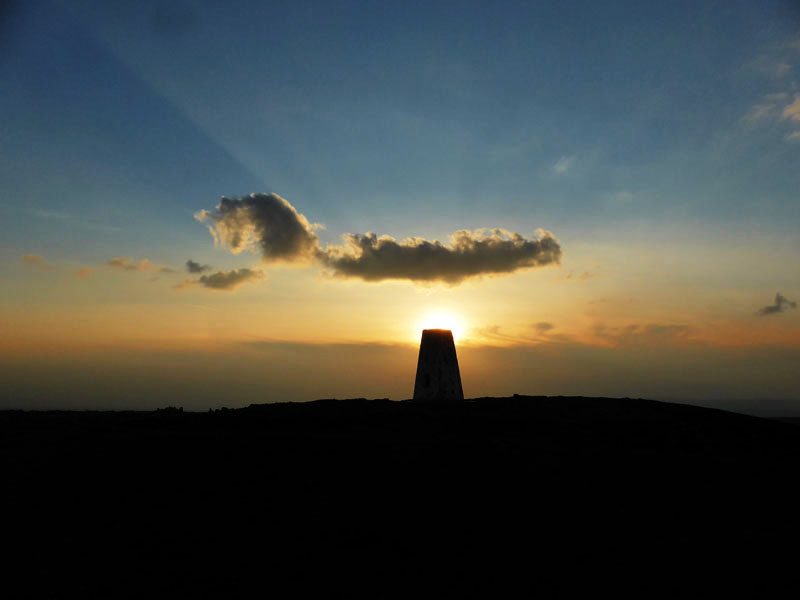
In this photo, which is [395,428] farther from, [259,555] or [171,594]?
[171,594]

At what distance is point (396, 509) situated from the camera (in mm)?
9461

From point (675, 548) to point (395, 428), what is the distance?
7.06 m

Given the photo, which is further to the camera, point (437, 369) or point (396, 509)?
point (437, 369)

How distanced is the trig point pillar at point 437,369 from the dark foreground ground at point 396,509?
542 cm

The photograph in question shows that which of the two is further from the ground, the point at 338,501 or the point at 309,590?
the point at 338,501

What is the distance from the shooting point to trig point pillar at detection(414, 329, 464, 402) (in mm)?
20219

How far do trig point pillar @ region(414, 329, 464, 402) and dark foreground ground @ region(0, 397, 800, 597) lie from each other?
17.8ft

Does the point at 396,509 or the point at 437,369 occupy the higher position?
the point at 437,369

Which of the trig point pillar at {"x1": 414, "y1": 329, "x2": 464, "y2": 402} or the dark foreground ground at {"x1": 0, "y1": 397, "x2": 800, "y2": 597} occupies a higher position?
the trig point pillar at {"x1": 414, "y1": 329, "x2": 464, "y2": 402}

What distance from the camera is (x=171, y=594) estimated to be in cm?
730

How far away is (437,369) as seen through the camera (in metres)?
20.3

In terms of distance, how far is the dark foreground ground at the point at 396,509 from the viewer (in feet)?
25.4

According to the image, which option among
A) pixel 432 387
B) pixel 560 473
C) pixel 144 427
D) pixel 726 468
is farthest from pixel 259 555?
pixel 432 387

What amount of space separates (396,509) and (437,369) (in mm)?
10977
